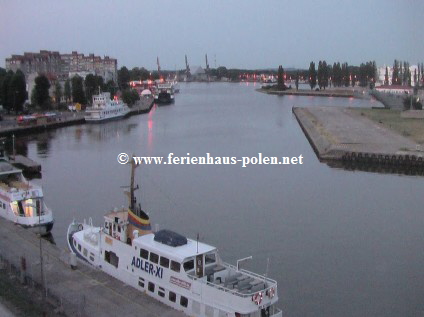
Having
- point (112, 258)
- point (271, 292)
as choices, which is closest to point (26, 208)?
point (112, 258)

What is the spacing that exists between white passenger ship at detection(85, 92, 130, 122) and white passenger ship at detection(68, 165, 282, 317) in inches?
937

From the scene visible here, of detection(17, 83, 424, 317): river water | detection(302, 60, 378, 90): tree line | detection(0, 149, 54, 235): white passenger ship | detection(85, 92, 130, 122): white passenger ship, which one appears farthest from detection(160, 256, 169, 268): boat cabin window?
detection(302, 60, 378, 90): tree line

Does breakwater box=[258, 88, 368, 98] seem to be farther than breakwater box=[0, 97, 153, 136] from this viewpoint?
Yes

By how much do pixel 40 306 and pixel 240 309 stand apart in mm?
1973

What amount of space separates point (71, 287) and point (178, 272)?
1205 millimetres

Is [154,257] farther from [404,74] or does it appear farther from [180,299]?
[404,74]

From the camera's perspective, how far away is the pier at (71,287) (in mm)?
5227

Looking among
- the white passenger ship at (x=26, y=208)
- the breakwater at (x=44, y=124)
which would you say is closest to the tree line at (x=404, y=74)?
the breakwater at (x=44, y=124)

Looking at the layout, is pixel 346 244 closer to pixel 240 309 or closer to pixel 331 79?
pixel 240 309

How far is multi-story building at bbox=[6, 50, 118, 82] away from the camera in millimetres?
51625

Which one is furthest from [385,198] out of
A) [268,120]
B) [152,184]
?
[268,120]

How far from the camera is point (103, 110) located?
100 ft

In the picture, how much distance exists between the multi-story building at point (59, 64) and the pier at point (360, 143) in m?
25.1

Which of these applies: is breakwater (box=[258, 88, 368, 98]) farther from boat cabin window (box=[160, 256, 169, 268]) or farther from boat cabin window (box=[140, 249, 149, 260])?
boat cabin window (box=[160, 256, 169, 268])
